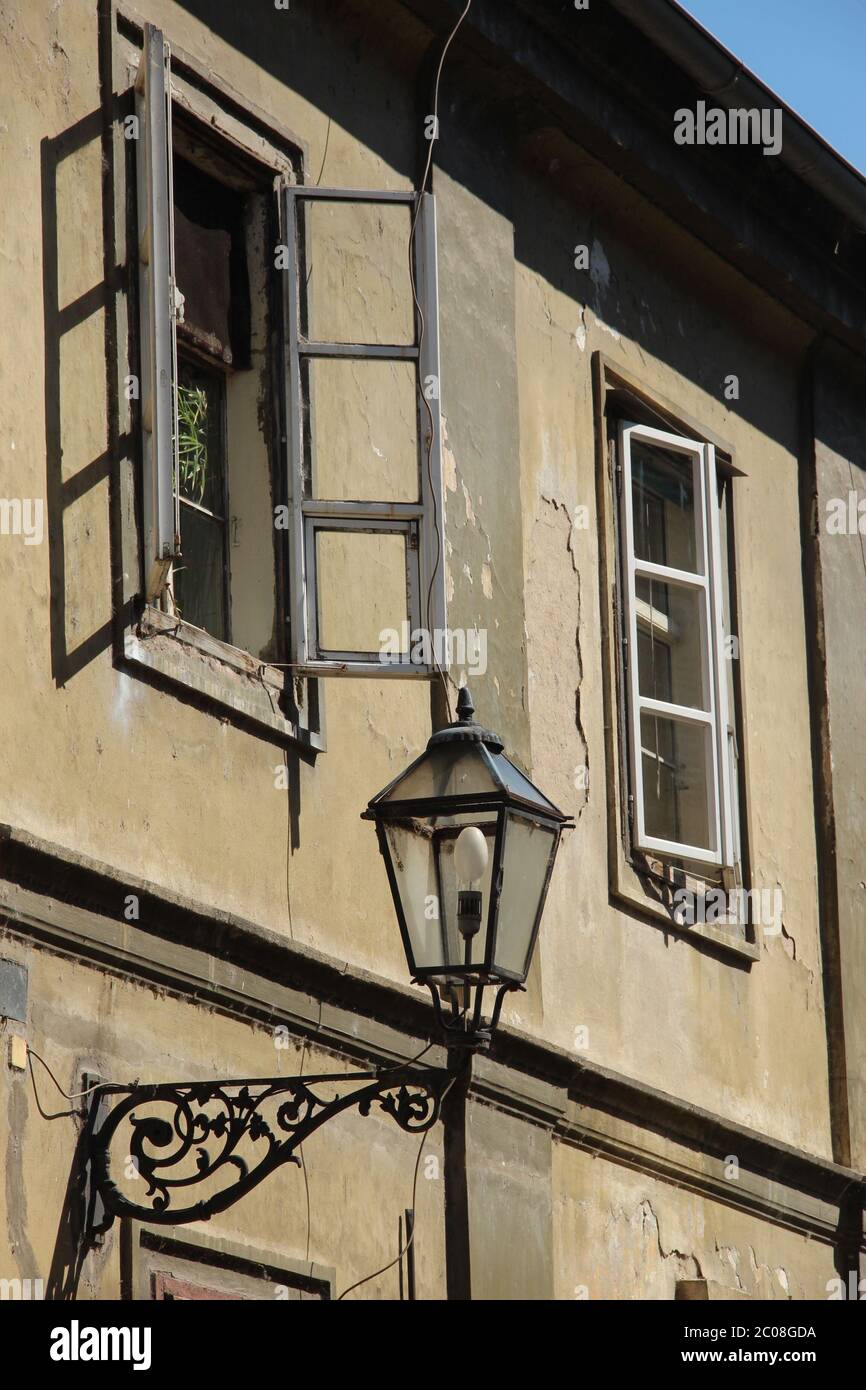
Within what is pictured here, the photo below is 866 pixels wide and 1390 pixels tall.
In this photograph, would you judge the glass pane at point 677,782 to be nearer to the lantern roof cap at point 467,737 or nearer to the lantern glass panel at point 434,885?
the lantern roof cap at point 467,737

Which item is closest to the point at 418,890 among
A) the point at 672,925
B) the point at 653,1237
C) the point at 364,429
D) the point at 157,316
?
the point at 157,316

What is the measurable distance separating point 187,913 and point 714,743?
10.7 feet

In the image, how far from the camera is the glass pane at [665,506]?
9.86 metres

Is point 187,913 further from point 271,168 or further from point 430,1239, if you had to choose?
point 271,168

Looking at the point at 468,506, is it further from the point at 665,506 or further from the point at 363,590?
the point at 665,506

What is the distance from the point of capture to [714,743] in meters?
9.51

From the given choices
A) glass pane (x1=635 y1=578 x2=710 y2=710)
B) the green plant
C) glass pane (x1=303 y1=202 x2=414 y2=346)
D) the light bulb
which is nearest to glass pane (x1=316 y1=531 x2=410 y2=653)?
the green plant

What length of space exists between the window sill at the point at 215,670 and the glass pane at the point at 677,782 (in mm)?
2237

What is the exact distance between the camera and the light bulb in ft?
19.2

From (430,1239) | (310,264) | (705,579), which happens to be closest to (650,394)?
(705,579)

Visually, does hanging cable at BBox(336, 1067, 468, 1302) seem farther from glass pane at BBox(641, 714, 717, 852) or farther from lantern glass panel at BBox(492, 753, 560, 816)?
glass pane at BBox(641, 714, 717, 852)

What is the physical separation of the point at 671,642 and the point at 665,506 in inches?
20.5

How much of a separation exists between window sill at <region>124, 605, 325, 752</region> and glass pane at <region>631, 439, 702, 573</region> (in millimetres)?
2628

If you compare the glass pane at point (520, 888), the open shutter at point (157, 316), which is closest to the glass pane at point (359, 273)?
the open shutter at point (157, 316)
